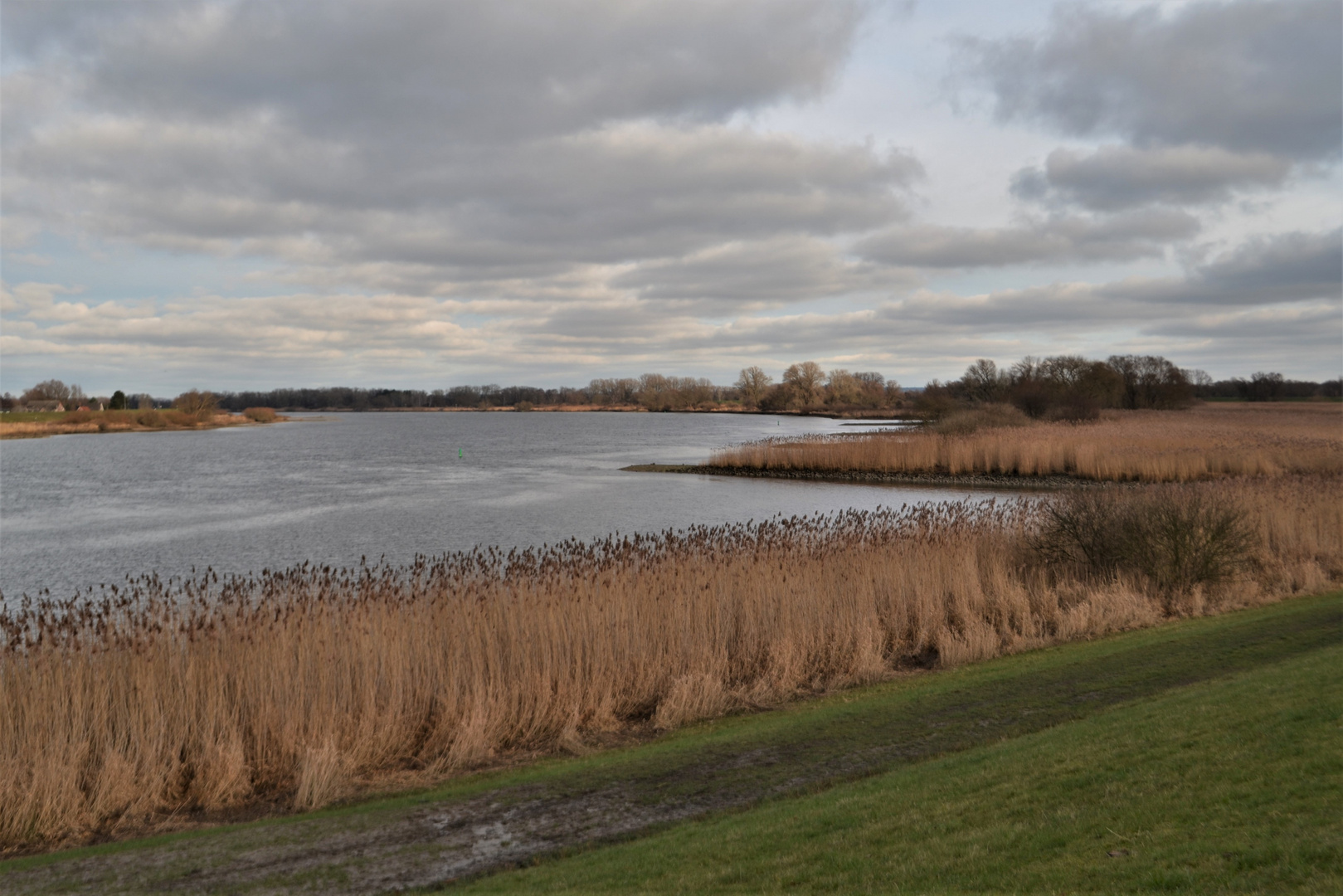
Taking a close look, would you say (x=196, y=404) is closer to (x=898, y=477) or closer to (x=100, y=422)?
(x=100, y=422)

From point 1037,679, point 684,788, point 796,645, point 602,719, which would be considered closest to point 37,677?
point 602,719

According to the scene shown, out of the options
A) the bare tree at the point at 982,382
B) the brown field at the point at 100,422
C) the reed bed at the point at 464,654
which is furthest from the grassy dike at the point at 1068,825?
the brown field at the point at 100,422

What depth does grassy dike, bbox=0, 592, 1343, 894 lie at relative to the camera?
4668 millimetres

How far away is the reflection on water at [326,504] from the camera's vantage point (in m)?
23.4

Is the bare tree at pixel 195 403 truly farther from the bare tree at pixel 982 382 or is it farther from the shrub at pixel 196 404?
the bare tree at pixel 982 382

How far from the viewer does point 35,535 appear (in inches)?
1061

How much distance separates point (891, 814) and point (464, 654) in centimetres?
605

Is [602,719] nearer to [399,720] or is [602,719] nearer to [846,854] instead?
[399,720]

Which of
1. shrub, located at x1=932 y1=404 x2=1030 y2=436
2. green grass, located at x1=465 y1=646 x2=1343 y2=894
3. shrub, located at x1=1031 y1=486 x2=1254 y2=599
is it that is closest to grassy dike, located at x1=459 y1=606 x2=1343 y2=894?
green grass, located at x1=465 y1=646 x2=1343 y2=894

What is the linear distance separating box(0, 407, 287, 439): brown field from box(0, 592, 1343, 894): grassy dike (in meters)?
122

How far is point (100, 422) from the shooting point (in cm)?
11550

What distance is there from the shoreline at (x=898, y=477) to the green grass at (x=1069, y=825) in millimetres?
33658

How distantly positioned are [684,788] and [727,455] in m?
45.4

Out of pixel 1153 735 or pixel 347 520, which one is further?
pixel 347 520
